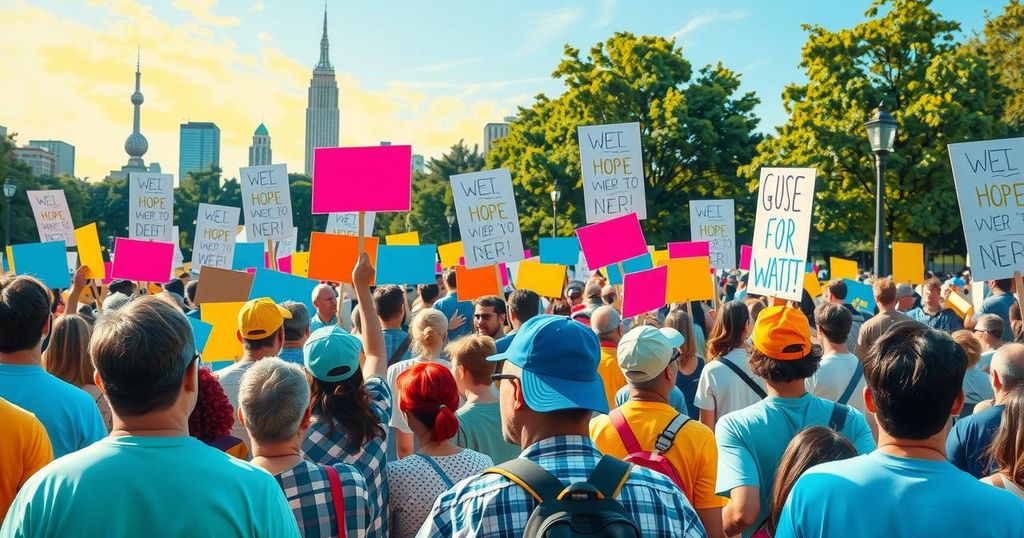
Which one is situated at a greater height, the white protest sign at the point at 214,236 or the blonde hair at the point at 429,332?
the white protest sign at the point at 214,236

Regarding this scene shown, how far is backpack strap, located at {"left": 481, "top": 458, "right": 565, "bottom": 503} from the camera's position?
214 centimetres

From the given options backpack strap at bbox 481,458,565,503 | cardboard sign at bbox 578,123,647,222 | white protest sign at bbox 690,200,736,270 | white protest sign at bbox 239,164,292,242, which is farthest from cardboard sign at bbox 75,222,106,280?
backpack strap at bbox 481,458,565,503

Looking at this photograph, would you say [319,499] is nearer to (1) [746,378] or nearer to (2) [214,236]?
(1) [746,378]

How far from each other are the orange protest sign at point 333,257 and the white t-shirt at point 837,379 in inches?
154

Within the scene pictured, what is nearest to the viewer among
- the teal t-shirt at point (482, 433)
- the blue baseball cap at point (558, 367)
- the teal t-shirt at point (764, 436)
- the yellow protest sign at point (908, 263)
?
the blue baseball cap at point (558, 367)

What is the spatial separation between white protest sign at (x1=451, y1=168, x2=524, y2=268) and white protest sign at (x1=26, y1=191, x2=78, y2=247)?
6.97m

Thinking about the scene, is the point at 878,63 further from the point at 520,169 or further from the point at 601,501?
the point at 601,501

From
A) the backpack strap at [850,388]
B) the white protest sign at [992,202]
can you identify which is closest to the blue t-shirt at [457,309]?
→ the white protest sign at [992,202]

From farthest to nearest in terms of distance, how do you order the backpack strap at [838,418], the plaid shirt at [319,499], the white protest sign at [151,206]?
the white protest sign at [151,206]
the backpack strap at [838,418]
the plaid shirt at [319,499]

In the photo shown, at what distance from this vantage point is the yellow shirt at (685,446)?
3.78 metres

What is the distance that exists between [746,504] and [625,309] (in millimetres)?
4937

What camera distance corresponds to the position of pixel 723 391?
5219mm

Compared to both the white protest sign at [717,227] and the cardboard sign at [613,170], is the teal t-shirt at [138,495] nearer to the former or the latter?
the cardboard sign at [613,170]

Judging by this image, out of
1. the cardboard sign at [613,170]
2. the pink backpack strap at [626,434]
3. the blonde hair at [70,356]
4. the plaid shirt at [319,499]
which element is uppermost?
the cardboard sign at [613,170]
